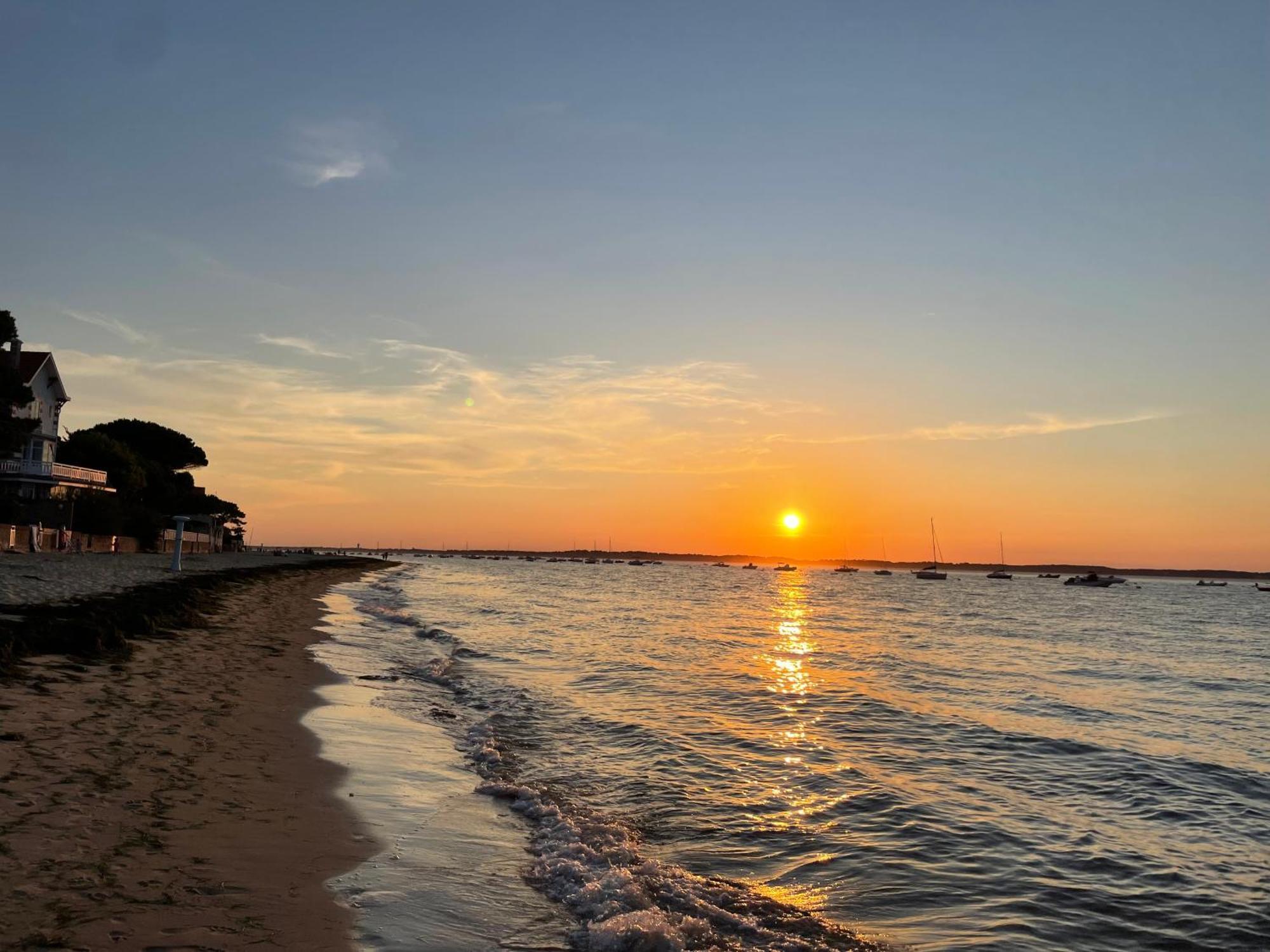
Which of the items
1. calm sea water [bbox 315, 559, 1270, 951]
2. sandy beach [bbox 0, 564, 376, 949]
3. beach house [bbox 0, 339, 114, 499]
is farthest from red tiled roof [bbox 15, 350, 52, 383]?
sandy beach [bbox 0, 564, 376, 949]

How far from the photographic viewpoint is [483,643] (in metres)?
33.9

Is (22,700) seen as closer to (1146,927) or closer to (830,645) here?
(1146,927)

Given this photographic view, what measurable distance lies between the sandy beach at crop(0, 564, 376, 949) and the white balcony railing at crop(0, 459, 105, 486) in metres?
61.7

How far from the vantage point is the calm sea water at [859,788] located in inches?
325

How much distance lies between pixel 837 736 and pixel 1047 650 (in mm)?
27451

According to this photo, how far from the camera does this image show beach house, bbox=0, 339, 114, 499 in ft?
213

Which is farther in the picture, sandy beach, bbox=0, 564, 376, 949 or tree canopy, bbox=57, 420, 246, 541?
tree canopy, bbox=57, 420, 246, 541

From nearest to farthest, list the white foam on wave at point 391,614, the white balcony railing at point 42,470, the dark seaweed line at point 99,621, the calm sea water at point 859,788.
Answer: the calm sea water at point 859,788 → the dark seaweed line at point 99,621 → the white foam on wave at point 391,614 → the white balcony railing at point 42,470

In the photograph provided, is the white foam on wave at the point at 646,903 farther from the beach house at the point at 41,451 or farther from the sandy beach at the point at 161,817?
the beach house at the point at 41,451

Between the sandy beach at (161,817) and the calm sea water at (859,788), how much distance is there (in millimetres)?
2409

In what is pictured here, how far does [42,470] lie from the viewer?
6588cm

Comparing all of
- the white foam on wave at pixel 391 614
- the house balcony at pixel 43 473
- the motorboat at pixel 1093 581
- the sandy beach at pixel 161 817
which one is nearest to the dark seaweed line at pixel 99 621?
the sandy beach at pixel 161 817

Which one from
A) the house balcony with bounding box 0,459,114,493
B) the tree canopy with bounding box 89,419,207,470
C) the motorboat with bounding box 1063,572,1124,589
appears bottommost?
the motorboat with bounding box 1063,572,1124,589

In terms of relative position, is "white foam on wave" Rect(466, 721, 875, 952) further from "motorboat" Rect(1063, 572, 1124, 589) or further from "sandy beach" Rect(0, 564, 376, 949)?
"motorboat" Rect(1063, 572, 1124, 589)
